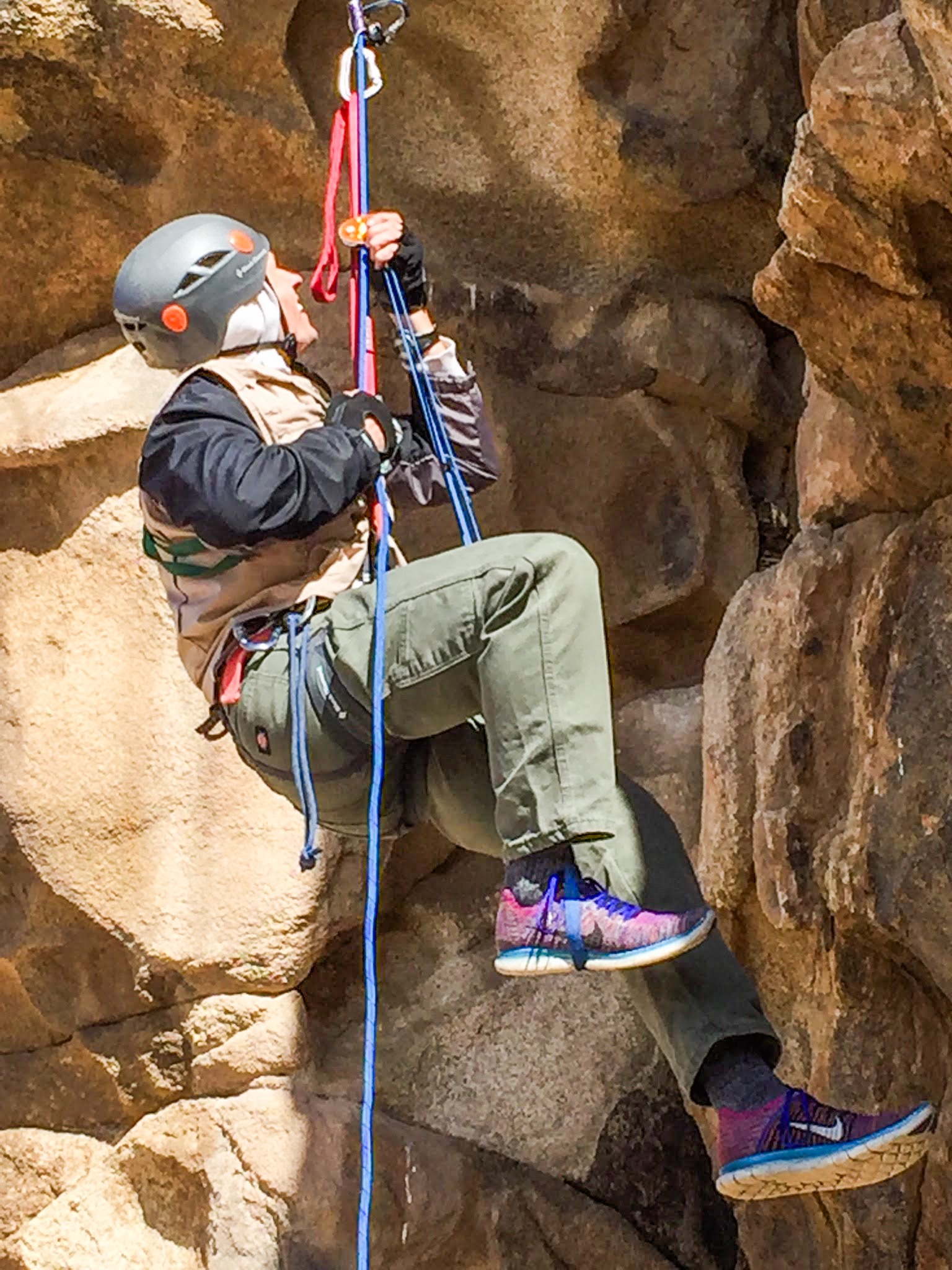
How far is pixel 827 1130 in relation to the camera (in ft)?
7.80

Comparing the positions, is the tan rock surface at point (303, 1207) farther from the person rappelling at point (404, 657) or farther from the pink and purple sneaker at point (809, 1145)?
the pink and purple sneaker at point (809, 1145)

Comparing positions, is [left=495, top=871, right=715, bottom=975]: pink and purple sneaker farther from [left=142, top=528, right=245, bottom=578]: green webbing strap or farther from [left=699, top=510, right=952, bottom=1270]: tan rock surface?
[left=142, top=528, right=245, bottom=578]: green webbing strap

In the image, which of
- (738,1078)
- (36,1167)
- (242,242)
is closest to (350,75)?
(242,242)

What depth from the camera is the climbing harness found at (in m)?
2.42

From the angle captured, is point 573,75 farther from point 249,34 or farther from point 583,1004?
point 583,1004

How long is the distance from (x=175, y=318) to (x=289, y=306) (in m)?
0.22

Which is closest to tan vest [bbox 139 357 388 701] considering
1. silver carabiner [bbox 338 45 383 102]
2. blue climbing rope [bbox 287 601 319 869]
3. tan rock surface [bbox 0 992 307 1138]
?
blue climbing rope [bbox 287 601 319 869]

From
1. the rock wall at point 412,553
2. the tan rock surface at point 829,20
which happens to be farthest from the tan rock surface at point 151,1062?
the tan rock surface at point 829,20

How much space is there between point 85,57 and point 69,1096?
2.39 m

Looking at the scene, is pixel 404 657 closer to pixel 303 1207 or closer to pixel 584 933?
pixel 584 933

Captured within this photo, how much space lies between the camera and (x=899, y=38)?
2461 mm

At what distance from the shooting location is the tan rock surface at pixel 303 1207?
3.75 m

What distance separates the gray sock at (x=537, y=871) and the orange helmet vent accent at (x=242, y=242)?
1130mm

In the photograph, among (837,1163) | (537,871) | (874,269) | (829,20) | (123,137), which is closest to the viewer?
(837,1163)
